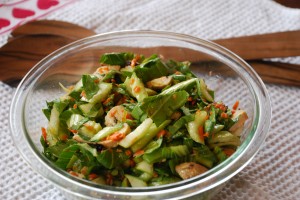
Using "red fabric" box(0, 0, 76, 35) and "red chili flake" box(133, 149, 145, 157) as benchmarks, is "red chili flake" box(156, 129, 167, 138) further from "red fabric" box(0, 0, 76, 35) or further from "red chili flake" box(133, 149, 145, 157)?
"red fabric" box(0, 0, 76, 35)

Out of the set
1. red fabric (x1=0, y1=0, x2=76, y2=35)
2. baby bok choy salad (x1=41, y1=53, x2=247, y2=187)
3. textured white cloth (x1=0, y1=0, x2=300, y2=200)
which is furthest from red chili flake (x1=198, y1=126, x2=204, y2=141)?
red fabric (x1=0, y1=0, x2=76, y2=35)

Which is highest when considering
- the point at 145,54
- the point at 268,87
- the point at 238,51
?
the point at 145,54

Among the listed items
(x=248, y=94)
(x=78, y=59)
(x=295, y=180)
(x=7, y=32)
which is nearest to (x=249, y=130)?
(x=248, y=94)

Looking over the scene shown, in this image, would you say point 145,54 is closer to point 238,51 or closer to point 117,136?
point 238,51

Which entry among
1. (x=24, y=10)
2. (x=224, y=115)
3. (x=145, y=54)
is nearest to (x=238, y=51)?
(x=145, y=54)

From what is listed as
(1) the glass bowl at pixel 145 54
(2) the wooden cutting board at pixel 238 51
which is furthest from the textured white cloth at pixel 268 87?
(1) the glass bowl at pixel 145 54

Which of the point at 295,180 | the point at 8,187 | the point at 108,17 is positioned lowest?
the point at 295,180

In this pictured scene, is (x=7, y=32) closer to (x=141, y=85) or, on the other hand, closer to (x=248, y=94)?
(x=141, y=85)
